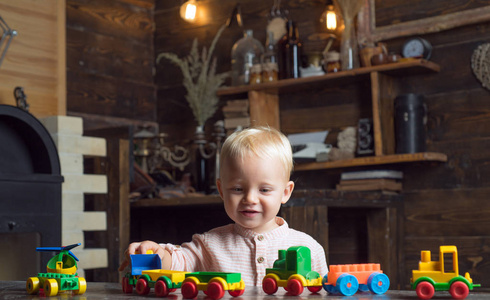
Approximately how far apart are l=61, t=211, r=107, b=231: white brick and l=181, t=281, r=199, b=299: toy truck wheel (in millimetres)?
2188

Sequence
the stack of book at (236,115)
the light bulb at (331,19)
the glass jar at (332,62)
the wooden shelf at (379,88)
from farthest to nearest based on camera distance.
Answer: the stack of book at (236,115) → the light bulb at (331,19) → the glass jar at (332,62) → the wooden shelf at (379,88)

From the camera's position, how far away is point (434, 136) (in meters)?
3.42

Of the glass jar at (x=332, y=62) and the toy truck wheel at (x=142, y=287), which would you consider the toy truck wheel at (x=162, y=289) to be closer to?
the toy truck wheel at (x=142, y=287)

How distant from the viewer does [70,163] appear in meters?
3.21

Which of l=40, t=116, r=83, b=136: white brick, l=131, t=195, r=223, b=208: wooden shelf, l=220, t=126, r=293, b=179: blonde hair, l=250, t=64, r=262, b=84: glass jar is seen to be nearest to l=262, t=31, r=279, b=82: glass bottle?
l=250, t=64, r=262, b=84: glass jar

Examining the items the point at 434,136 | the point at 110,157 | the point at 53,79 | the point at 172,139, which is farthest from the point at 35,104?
the point at 434,136

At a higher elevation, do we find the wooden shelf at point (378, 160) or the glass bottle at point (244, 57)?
the glass bottle at point (244, 57)

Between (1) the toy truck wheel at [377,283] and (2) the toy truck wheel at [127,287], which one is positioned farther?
(2) the toy truck wheel at [127,287]

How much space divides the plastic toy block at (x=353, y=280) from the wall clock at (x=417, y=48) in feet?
7.92

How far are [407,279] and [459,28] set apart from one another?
1.26 m

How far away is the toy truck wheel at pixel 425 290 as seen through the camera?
1.02 meters

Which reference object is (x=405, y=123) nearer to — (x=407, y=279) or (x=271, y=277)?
(x=407, y=279)

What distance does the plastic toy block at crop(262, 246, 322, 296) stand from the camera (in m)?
1.10

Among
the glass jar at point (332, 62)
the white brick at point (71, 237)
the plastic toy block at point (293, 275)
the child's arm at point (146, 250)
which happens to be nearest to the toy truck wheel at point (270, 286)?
the plastic toy block at point (293, 275)
